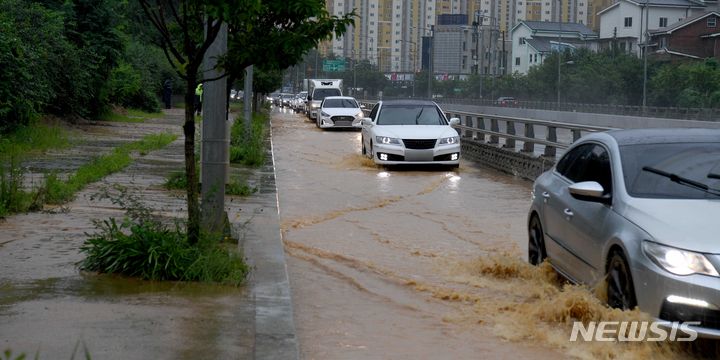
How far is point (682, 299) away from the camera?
272 inches

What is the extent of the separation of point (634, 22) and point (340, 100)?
42.7 meters

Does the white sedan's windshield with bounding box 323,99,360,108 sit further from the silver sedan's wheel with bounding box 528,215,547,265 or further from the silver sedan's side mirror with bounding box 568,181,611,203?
the silver sedan's side mirror with bounding box 568,181,611,203

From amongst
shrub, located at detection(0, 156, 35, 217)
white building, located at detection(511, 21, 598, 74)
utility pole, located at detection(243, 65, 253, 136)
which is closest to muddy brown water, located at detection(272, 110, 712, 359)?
shrub, located at detection(0, 156, 35, 217)

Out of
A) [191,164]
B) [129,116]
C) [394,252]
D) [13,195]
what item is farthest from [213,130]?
[129,116]

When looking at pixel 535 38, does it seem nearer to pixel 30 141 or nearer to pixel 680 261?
pixel 30 141

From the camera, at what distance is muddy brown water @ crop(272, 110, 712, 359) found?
7680mm

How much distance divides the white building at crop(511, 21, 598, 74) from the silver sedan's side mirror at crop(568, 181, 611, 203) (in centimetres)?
8961

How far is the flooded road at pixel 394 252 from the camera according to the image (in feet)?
25.9

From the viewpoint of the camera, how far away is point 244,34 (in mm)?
10383

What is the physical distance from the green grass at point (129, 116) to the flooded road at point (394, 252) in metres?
16.5

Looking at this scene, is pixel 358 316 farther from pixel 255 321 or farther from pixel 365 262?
pixel 365 262

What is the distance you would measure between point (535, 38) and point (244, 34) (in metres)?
94.4

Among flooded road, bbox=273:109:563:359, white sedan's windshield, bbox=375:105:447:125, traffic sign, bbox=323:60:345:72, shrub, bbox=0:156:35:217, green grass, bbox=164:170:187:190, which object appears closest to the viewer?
flooded road, bbox=273:109:563:359

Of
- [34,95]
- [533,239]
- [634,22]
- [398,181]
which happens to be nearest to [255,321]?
[533,239]
